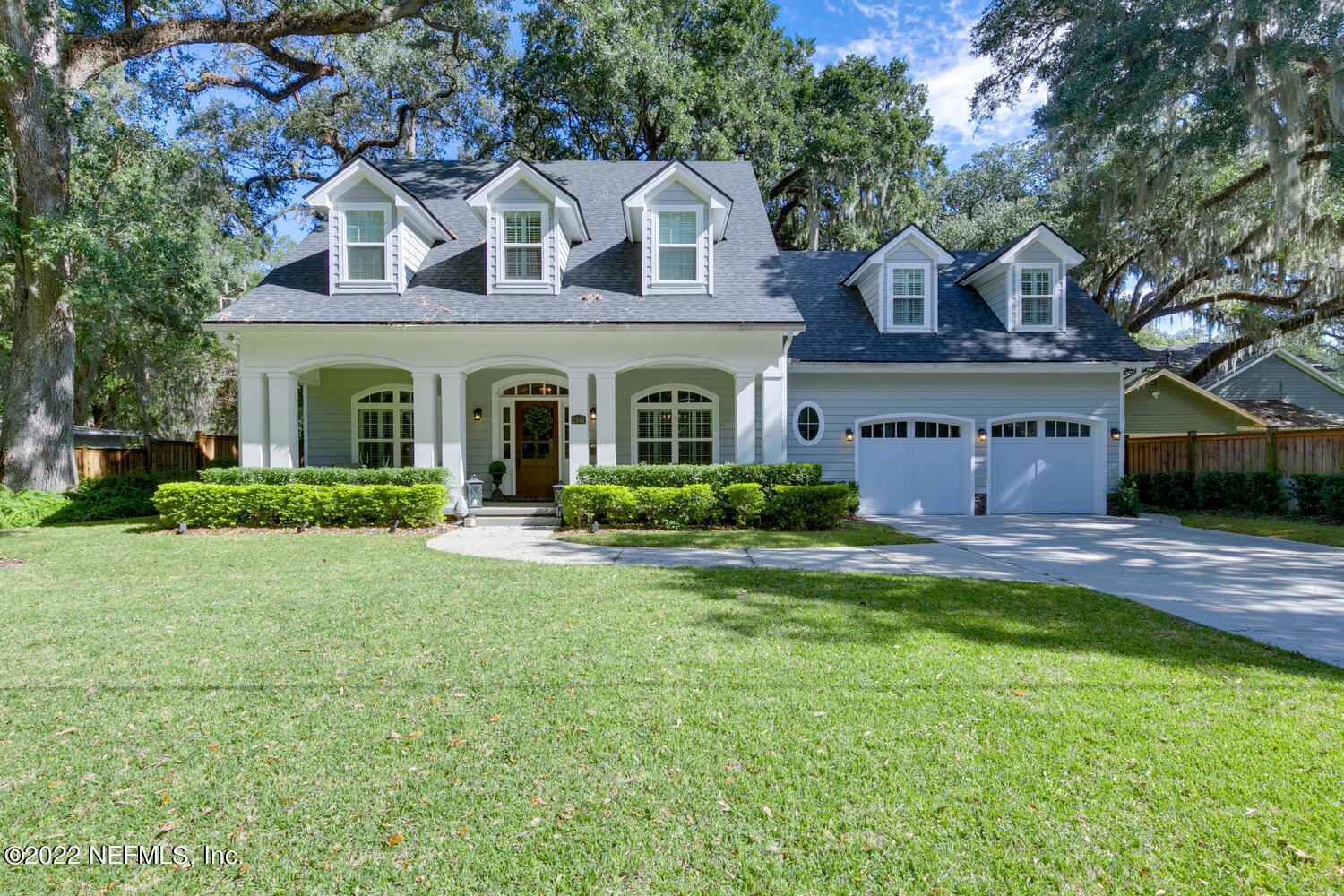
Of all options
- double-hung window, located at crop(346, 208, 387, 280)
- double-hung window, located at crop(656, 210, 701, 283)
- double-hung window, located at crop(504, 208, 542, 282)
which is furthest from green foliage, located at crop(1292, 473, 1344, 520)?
double-hung window, located at crop(346, 208, 387, 280)

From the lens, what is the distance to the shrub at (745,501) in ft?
34.5

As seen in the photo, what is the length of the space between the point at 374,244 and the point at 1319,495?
17830 millimetres

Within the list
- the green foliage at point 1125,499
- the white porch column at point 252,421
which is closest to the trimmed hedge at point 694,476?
the white porch column at point 252,421

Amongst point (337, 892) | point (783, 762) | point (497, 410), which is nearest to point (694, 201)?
point (497, 410)

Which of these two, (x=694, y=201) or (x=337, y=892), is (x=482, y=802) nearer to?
(x=337, y=892)

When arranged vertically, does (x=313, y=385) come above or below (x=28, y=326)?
below

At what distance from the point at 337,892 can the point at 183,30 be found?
688 inches

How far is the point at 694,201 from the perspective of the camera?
12.0 m

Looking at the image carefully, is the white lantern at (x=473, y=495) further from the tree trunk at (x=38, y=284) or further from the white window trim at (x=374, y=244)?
the tree trunk at (x=38, y=284)

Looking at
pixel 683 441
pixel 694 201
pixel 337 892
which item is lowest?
pixel 337 892

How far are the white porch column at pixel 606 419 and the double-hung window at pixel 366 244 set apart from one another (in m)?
4.61

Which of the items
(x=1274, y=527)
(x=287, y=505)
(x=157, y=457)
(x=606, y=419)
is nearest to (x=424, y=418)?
(x=287, y=505)

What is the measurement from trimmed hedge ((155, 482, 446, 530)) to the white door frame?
1080 cm

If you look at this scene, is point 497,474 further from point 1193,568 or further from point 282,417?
point 1193,568
